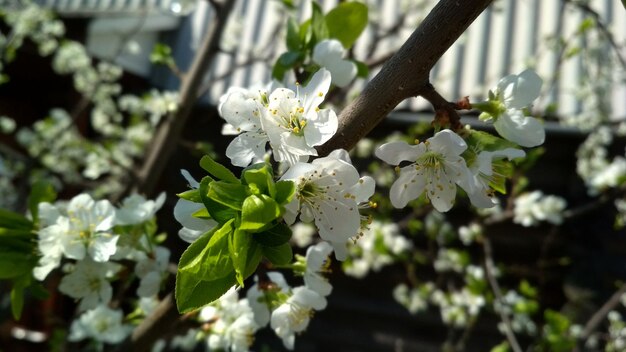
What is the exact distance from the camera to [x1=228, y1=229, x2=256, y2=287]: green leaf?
0.56 m

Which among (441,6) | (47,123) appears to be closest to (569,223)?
(441,6)

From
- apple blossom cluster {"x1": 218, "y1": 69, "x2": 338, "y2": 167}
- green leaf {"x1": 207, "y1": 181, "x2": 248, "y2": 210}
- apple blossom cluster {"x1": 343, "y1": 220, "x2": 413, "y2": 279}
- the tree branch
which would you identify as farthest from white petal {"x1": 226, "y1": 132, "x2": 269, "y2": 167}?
apple blossom cluster {"x1": 343, "y1": 220, "x2": 413, "y2": 279}

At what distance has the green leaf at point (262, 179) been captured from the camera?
1.91 ft

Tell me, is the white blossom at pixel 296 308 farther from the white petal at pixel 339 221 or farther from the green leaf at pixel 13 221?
the green leaf at pixel 13 221

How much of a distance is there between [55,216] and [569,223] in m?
2.86

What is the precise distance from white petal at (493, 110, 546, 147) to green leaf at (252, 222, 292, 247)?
1.11 ft

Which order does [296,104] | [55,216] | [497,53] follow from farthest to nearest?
[497,53], [55,216], [296,104]

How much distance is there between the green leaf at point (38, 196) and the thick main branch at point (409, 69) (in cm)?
64

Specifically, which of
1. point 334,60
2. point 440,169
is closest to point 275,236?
point 440,169

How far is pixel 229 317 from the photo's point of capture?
1.08 metres

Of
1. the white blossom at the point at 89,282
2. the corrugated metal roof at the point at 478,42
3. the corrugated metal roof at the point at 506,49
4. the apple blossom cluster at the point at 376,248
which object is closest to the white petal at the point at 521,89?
the white blossom at the point at 89,282

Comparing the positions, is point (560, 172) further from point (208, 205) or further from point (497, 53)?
point (208, 205)

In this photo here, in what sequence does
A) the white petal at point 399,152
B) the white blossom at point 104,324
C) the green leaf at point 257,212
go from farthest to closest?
the white blossom at point 104,324, the white petal at point 399,152, the green leaf at point 257,212

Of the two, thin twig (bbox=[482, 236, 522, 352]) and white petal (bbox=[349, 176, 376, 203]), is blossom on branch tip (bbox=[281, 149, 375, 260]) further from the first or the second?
thin twig (bbox=[482, 236, 522, 352])
